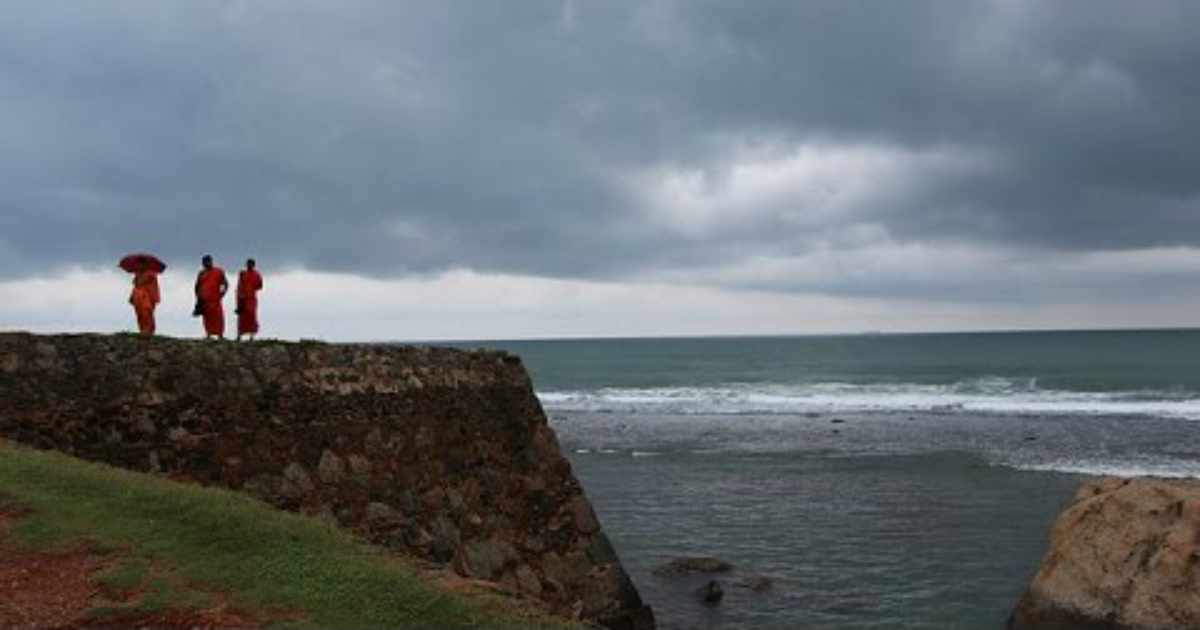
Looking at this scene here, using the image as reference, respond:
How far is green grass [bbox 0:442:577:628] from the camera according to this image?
8.41 m

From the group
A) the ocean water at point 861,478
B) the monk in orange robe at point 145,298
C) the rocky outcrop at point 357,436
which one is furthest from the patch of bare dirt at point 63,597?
the ocean water at point 861,478

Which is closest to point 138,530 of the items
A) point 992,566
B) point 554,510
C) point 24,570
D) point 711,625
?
point 24,570

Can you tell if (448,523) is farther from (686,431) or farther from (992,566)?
(686,431)

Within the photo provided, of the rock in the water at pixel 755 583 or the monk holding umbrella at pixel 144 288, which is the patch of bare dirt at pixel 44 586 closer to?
the monk holding umbrella at pixel 144 288

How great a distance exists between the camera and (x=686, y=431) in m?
58.8

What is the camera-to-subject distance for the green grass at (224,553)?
27.6 ft

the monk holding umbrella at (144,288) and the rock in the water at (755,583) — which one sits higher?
the monk holding umbrella at (144,288)

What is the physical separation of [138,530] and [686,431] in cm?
4986

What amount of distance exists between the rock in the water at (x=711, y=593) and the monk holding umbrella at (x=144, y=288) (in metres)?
12.5

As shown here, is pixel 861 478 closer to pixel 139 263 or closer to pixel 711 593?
pixel 711 593

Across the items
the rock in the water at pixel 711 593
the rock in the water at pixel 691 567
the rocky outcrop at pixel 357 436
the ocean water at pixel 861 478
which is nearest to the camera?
the rocky outcrop at pixel 357 436

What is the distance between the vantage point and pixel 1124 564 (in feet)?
56.5

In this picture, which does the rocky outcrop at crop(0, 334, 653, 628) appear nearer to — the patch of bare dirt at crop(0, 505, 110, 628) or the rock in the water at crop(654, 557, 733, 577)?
the patch of bare dirt at crop(0, 505, 110, 628)

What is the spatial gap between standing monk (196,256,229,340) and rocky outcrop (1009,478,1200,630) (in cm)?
1561
